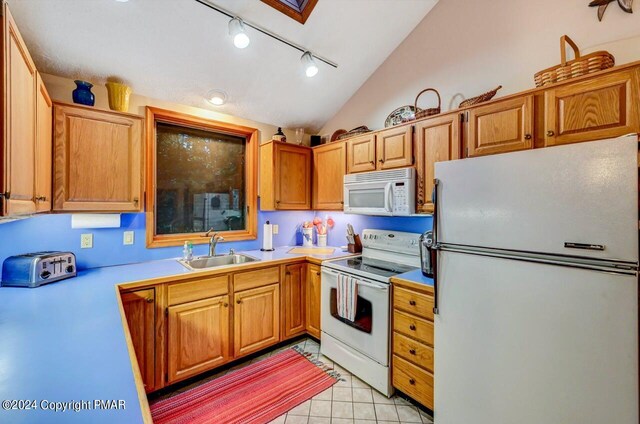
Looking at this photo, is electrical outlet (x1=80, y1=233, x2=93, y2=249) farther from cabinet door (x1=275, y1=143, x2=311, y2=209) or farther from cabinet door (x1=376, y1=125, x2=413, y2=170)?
cabinet door (x1=376, y1=125, x2=413, y2=170)

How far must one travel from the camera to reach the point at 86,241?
6.99 feet

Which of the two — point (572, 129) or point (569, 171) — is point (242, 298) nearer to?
point (569, 171)

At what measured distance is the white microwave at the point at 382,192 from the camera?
7.14ft

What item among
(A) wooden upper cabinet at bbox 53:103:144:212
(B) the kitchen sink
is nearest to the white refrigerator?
(B) the kitchen sink

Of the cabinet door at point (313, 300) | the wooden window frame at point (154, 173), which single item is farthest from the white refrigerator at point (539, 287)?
the wooden window frame at point (154, 173)

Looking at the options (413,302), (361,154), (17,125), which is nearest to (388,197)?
(361,154)

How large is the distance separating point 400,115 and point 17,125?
2.55 meters

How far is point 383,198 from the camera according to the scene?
2.34 meters

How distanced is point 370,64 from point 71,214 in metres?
2.96

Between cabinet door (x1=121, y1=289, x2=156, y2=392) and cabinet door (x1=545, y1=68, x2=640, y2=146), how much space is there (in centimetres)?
272

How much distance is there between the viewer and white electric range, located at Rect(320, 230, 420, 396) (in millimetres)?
2006

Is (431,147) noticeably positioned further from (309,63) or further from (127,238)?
(127,238)

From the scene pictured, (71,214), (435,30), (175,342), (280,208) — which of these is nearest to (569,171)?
(435,30)

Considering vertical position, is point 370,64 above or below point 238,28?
above
